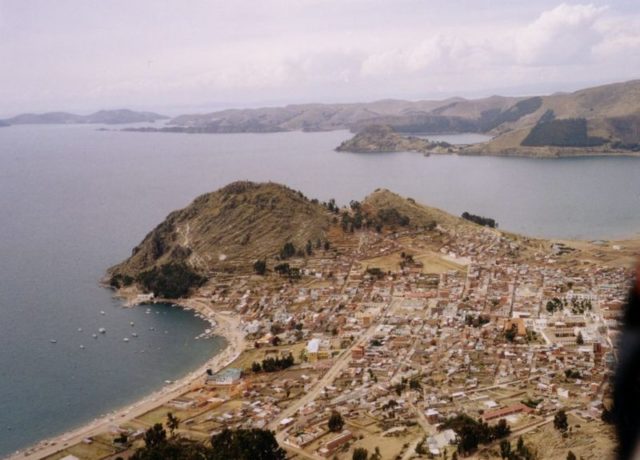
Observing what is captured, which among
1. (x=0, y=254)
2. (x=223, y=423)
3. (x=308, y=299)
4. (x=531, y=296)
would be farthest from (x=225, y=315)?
(x=0, y=254)

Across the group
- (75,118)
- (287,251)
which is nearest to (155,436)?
(287,251)

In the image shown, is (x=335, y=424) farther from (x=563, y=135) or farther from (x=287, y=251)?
(x=563, y=135)

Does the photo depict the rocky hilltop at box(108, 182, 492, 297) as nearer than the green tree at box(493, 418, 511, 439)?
No

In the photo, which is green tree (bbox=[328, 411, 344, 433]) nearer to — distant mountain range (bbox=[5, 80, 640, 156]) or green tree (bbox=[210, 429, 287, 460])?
green tree (bbox=[210, 429, 287, 460])

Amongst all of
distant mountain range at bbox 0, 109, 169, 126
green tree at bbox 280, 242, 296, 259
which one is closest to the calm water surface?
green tree at bbox 280, 242, 296, 259

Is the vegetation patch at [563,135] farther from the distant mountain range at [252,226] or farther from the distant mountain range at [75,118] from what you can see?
the distant mountain range at [75,118]

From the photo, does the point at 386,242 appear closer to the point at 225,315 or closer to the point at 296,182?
the point at 225,315
